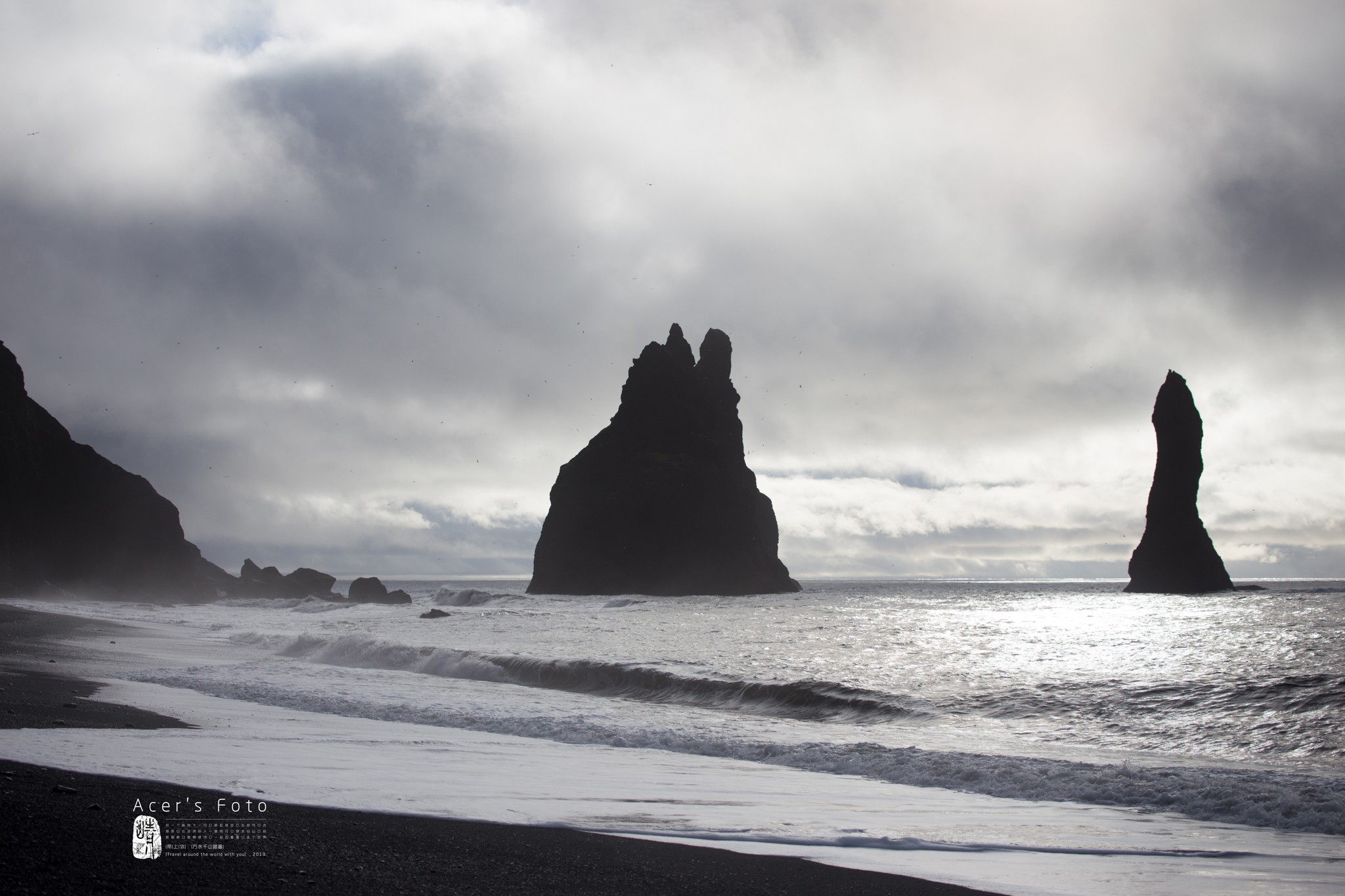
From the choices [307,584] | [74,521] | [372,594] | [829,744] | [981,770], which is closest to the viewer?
[981,770]

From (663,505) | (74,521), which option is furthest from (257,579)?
(663,505)

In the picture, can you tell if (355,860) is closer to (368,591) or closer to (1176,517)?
(368,591)

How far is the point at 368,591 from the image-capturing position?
72.1 meters

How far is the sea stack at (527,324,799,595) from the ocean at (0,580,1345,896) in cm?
6793

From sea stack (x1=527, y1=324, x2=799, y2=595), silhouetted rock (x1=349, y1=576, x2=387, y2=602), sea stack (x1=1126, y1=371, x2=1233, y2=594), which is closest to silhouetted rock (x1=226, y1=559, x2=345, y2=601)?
silhouetted rock (x1=349, y1=576, x2=387, y2=602)

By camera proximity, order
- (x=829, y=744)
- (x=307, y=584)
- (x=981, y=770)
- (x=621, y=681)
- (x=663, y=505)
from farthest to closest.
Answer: (x=663, y=505) → (x=307, y=584) → (x=621, y=681) → (x=829, y=744) → (x=981, y=770)

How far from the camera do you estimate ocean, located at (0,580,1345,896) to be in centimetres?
595

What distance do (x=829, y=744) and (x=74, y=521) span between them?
87835 mm

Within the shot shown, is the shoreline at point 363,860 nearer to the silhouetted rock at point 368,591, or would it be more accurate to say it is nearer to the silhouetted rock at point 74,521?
the silhouetted rock at point 368,591

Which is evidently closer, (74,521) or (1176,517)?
(74,521)

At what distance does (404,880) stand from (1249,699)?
13.4 meters

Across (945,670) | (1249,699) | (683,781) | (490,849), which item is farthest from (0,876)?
(945,670)

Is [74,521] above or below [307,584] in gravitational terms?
above

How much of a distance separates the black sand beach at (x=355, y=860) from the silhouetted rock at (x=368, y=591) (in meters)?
68.7
